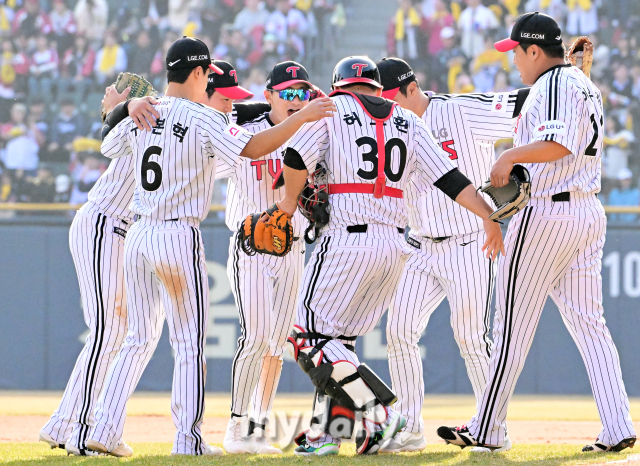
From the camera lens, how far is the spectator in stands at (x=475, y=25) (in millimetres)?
12578

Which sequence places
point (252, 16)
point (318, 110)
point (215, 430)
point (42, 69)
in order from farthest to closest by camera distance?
point (252, 16) < point (42, 69) < point (215, 430) < point (318, 110)

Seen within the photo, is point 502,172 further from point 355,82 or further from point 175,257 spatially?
point 175,257

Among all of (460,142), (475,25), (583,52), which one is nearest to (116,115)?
(460,142)

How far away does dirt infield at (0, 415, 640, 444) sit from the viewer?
596 cm

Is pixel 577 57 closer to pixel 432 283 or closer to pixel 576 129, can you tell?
pixel 576 129

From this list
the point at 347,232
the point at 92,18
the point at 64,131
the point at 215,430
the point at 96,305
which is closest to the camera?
the point at 347,232

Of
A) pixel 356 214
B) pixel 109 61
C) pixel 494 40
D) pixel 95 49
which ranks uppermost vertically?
pixel 494 40

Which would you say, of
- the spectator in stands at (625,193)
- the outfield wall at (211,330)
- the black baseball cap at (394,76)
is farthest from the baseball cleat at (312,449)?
the spectator in stands at (625,193)

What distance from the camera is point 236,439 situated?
486 cm

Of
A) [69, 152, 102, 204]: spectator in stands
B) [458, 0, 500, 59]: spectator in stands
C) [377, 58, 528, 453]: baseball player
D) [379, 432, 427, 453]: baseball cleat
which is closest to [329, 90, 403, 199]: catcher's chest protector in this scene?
[377, 58, 528, 453]: baseball player

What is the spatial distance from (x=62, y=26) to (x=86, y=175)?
2.65 m

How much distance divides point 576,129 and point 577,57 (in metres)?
0.97

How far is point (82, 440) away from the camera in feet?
14.8

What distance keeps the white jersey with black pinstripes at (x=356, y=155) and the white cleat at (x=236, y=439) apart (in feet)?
4.68
